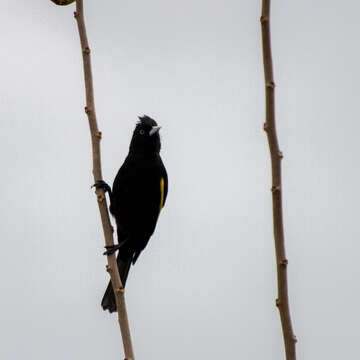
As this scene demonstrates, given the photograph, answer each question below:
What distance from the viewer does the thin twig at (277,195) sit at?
247cm

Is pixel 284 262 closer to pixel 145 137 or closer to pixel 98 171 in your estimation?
pixel 98 171

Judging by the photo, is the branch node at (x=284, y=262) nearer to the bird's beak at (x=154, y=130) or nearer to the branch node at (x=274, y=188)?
the branch node at (x=274, y=188)

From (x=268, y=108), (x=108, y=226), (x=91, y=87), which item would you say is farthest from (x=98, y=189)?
(x=268, y=108)

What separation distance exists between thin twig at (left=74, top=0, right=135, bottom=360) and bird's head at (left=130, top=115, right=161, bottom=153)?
3.09 m

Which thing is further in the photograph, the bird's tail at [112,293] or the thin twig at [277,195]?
the bird's tail at [112,293]

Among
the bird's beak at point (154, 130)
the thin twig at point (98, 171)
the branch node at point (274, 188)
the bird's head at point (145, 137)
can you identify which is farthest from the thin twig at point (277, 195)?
the bird's head at point (145, 137)

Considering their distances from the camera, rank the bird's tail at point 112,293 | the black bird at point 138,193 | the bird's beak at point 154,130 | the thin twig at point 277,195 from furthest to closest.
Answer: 1. the black bird at point 138,193
2. the bird's beak at point 154,130
3. the bird's tail at point 112,293
4. the thin twig at point 277,195

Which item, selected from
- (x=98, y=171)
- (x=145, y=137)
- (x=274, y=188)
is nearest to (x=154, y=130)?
(x=145, y=137)

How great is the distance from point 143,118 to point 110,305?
2304 mm

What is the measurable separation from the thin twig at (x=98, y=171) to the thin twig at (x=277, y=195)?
3.08 ft

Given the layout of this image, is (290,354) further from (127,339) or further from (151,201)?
(151,201)

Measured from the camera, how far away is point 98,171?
14.1 ft

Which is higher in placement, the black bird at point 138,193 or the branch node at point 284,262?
the black bird at point 138,193

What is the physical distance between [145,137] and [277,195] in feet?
16.7
